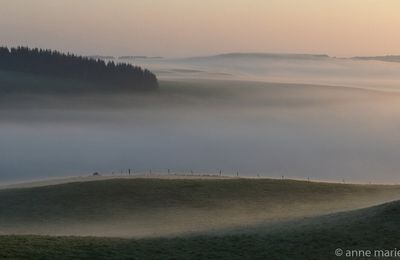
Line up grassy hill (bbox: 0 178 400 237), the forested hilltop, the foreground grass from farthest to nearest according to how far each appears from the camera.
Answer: the forested hilltop → grassy hill (bbox: 0 178 400 237) → the foreground grass

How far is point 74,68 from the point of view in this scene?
19225 centimetres

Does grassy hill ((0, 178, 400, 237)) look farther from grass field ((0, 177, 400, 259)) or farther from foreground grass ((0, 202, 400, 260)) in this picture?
foreground grass ((0, 202, 400, 260))

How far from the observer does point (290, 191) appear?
151 ft

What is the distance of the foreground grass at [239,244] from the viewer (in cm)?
2022

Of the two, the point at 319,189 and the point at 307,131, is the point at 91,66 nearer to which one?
the point at 307,131

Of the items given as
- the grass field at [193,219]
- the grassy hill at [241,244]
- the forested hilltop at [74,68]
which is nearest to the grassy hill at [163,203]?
the grass field at [193,219]

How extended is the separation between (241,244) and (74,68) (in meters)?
176

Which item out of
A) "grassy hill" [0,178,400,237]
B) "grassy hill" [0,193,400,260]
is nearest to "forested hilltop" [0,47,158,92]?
"grassy hill" [0,178,400,237]

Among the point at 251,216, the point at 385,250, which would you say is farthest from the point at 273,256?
the point at 251,216

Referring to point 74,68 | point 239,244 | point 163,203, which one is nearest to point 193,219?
point 163,203

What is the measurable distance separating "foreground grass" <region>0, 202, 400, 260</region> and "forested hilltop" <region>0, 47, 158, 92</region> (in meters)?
171

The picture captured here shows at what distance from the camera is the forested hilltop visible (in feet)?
629

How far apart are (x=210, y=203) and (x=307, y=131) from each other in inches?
5993

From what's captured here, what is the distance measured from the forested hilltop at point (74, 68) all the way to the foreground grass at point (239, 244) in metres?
171
